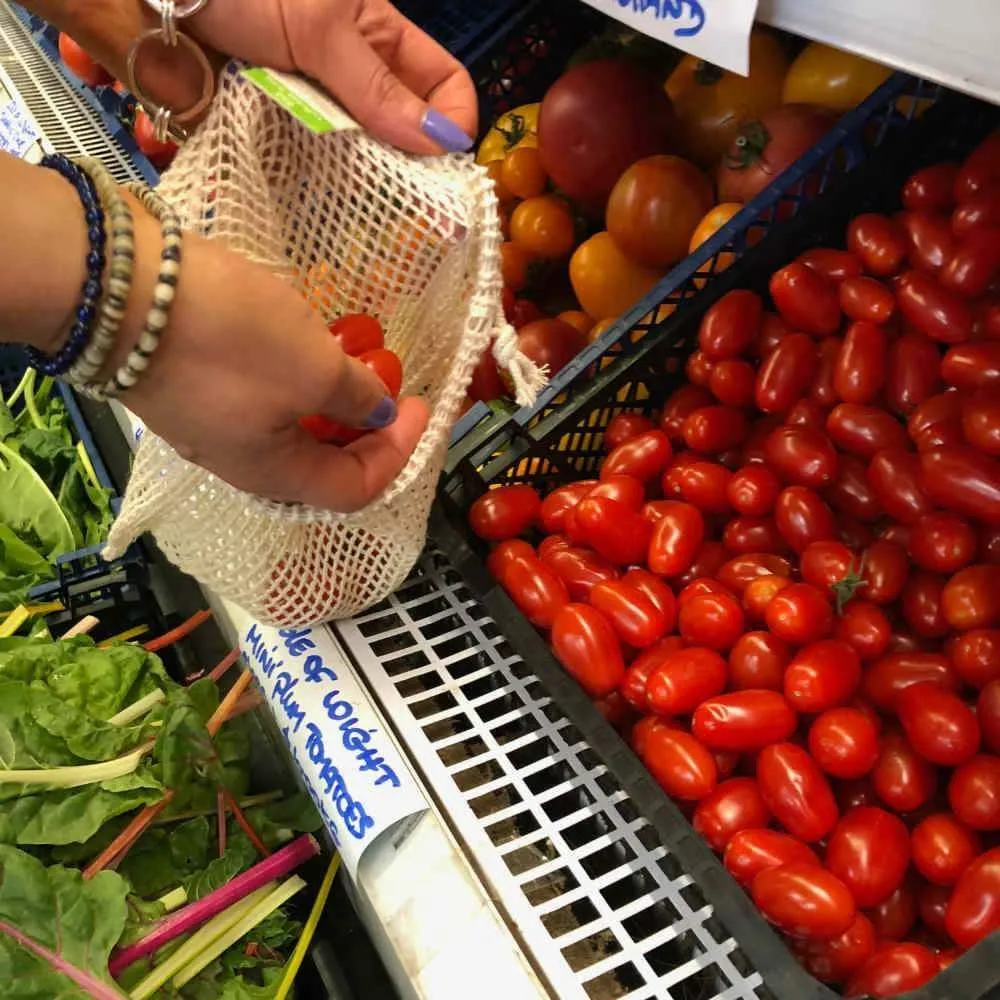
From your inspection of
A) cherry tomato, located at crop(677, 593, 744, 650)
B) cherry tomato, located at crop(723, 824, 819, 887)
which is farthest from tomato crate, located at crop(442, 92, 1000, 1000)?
cherry tomato, located at crop(723, 824, 819, 887)

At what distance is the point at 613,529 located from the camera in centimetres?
91

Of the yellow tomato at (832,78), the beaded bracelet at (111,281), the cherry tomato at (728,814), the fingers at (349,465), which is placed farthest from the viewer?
the yellow tomato at (832,78)

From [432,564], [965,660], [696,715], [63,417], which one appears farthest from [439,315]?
[63,417]

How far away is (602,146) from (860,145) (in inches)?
14.8

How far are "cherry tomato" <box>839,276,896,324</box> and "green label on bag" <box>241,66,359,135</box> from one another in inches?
20.1

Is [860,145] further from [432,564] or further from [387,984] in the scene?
[387,984]

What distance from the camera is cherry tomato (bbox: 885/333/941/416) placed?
3.01 feet

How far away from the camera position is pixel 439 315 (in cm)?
87

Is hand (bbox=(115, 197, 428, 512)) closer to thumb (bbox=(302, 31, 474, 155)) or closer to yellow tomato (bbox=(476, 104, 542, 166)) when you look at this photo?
thumb (bbox=(302, 31, 474, 155))

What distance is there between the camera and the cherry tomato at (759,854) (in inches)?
27.3

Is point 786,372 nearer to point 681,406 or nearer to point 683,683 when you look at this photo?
point 681,406

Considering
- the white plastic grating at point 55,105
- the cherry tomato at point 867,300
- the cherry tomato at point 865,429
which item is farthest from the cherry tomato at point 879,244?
the white plastic grating at point 55,105

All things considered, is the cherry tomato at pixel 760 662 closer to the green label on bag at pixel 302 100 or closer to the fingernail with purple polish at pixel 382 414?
the fingernail with purple polish at pixel 382 414

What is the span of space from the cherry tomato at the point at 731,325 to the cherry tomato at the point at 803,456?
0.35 feet
